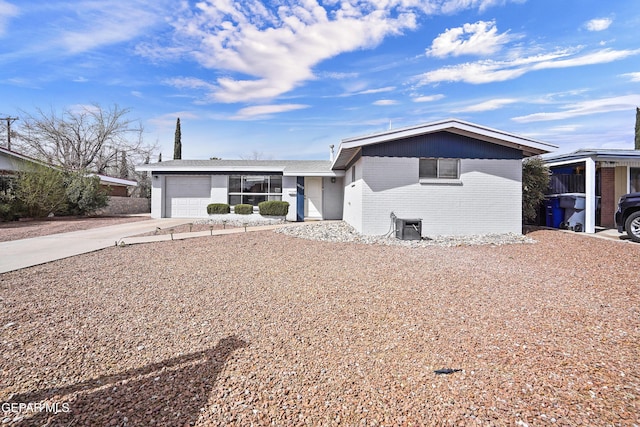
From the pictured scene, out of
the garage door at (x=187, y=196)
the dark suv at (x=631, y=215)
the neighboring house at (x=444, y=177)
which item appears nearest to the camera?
the dark suv at (x=631, y=215)

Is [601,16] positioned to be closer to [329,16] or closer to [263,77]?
[329,16]

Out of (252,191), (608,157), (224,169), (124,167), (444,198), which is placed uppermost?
(124,167)

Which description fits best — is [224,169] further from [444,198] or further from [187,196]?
[444,198]

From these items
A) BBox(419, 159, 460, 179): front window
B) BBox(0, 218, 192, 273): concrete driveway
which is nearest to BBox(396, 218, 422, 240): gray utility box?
BBox(419, 159, 460, 179): front window

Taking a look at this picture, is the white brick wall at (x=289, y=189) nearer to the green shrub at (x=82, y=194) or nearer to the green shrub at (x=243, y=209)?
the green shrub at (x=243, y=209)

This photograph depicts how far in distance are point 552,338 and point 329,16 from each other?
10.2 m

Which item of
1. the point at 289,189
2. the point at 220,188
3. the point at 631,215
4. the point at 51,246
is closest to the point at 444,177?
the point at 631,215

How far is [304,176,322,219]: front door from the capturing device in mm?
17719

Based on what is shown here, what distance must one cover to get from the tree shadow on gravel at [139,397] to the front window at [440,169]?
949cm

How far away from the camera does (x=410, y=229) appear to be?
10.1 m

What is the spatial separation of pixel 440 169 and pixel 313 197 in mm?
8190

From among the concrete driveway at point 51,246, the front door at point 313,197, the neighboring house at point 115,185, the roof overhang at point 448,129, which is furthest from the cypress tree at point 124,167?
the roof overhang at point 448,129

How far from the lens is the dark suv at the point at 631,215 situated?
888cm

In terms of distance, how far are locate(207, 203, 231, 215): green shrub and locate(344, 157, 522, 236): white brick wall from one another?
8179 mm
